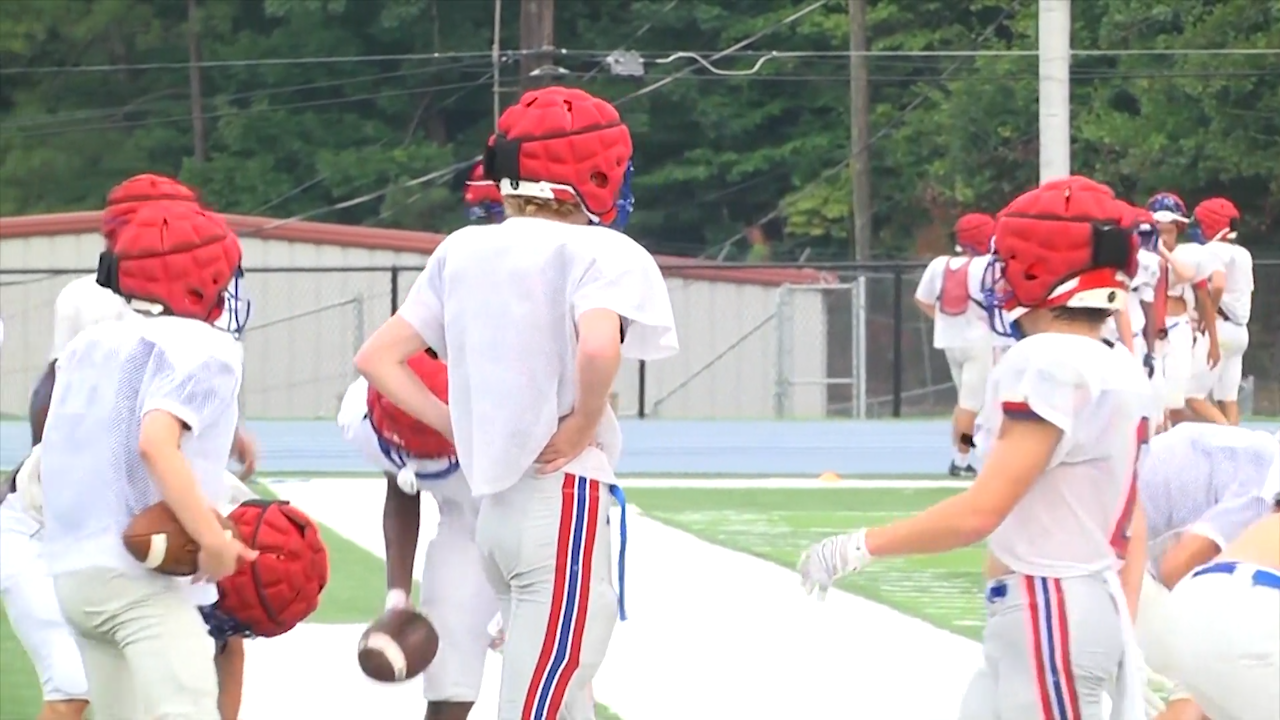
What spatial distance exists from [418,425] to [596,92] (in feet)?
125

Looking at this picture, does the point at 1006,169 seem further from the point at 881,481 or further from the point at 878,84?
the point at 881,481

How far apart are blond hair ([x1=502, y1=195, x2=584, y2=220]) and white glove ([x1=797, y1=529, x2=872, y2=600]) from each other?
37.8 inches

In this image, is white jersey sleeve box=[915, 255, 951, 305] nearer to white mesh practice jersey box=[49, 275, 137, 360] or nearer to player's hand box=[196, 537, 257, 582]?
white mesh practice jersey box=[49, 275, 137, 360]

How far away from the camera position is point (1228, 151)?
1314 inches

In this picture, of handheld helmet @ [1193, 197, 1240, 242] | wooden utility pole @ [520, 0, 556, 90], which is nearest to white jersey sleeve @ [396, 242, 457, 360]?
handheld helmet @ [1193, 197, 1240, 242]

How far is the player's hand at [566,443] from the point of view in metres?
5.03

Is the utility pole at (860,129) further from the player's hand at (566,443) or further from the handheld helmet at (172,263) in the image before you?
the player's hand at (566,443)

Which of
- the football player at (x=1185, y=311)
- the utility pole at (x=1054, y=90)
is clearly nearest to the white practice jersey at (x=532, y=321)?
the football player at (x=1185, y=311)

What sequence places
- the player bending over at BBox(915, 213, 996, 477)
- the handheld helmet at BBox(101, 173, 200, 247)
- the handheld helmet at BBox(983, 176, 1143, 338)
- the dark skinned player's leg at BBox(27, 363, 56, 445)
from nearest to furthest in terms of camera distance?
the handheld helmet at BBox(983, 176, 1143, 338) → the handheld helmet at BBox(101, 173, 200, 247) → the dark skinned player's leg at BBox(27, 363, 56, 445) → the player bending over at BBox(915, 213, 996, 477)

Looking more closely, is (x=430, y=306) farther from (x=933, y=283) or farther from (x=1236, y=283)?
(x=1236, y=283)

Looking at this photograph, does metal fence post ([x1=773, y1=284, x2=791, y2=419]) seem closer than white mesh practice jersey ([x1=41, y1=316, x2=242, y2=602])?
No

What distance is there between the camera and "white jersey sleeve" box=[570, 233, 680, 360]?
195 inches

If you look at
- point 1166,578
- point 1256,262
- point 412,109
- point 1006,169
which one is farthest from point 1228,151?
point 1166,578

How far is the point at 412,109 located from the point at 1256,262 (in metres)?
23.5
